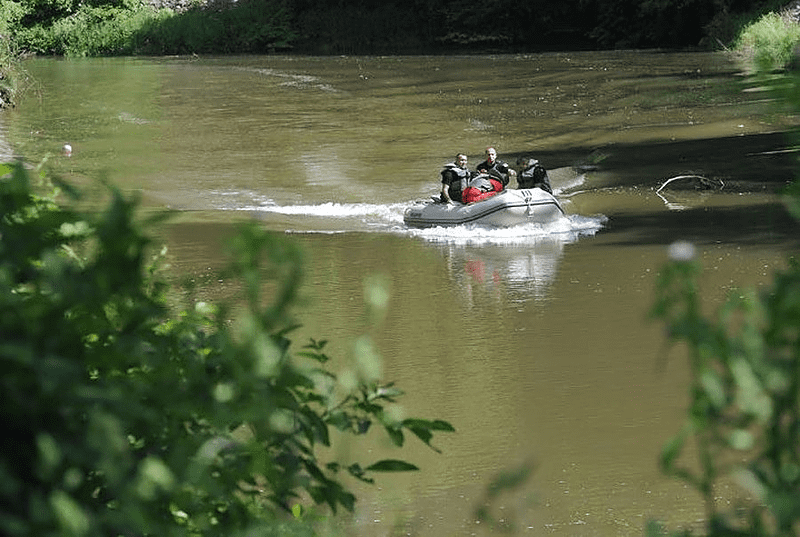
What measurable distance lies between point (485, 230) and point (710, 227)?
127 inches

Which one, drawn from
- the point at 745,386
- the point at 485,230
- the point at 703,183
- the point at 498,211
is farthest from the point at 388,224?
the point at 745,386

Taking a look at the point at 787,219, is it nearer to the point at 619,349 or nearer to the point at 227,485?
the point at 619,349

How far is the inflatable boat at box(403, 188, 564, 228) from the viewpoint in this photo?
59.9 feet

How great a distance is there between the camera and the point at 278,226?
1909 centimetres

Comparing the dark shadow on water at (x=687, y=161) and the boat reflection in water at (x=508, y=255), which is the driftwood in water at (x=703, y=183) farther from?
the boat reflection in water at (x=508, y=255)

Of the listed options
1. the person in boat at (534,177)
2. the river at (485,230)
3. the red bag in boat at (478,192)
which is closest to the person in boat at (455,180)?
the red bag in boat at (478,192)

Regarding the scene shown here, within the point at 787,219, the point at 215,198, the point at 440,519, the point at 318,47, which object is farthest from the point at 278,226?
the point at 318,47

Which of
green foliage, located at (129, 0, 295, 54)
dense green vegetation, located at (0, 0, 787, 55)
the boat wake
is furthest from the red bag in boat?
green foliage, located at (129, 0, 295, 54)

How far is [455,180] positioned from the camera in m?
19.4

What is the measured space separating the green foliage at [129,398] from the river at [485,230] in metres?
0.15

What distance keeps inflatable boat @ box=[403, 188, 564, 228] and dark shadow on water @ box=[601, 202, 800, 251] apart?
3.08 feet

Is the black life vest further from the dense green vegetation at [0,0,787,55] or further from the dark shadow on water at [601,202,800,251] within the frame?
the dense green vegetation at [0,0,787,55]

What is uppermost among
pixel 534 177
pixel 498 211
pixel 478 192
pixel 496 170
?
pixel 496 170

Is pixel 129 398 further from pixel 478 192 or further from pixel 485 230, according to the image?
pixel 478 192
